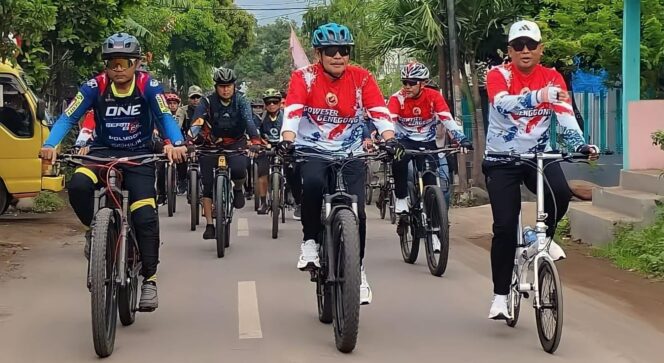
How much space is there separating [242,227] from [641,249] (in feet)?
17.9

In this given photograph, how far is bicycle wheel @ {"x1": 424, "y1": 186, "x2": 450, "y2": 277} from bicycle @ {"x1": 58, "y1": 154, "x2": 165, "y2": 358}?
3.04m

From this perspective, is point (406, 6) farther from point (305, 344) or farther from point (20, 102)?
point (305, 344)

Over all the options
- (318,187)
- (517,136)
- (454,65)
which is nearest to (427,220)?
(517,136)

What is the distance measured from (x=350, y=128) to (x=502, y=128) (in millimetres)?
1060

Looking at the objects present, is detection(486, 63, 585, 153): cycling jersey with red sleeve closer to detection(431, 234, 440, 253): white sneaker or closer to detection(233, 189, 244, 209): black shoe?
detection(431, 234, 440, 253): white sneaker

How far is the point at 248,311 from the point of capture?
24.2ft

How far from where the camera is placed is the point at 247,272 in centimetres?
925

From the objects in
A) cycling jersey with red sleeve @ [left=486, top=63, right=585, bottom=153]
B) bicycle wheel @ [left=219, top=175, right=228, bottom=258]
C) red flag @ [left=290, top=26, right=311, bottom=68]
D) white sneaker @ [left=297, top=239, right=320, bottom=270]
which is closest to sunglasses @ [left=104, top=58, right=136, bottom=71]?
white sneaker @ [left=297, top=239, right=320, bottom=270]

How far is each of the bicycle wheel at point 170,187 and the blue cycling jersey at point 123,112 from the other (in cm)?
753

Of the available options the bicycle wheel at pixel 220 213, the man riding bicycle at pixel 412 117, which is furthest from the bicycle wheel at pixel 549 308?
the bicycle wheel at pixel 220 213

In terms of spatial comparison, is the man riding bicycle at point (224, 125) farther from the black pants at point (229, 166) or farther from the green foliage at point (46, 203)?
the green foliage at point (46, 203)

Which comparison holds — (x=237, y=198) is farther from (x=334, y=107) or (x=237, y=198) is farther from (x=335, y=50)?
(x=335, y=50)

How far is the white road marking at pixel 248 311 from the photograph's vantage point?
6.68m

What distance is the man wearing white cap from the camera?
6.39 metres
